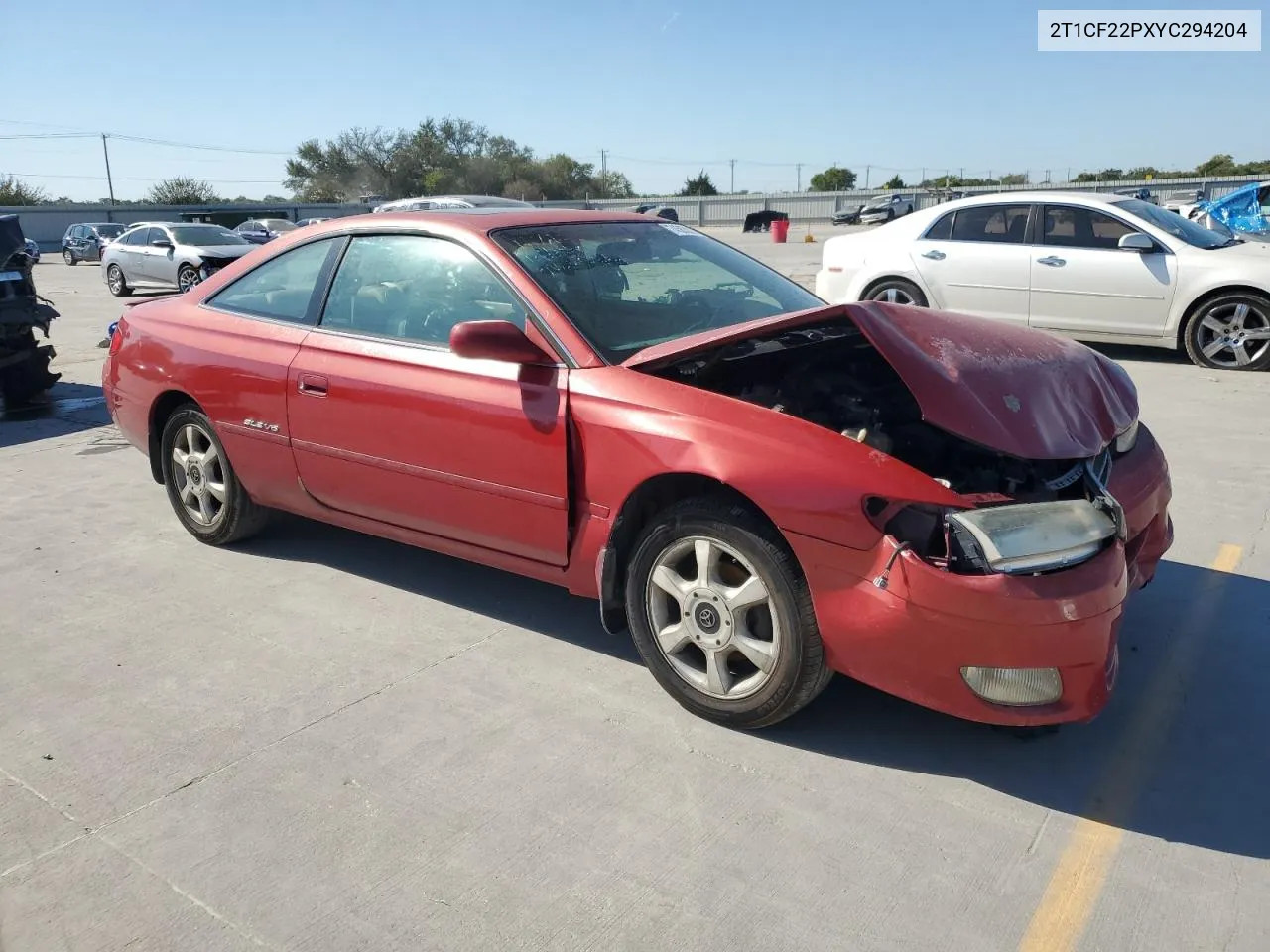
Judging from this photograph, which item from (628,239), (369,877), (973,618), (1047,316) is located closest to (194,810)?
(369,877)

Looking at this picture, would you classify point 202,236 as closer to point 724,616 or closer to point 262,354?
point 262,354

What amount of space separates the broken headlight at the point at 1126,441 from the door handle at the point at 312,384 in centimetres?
297

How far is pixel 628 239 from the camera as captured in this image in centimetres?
424

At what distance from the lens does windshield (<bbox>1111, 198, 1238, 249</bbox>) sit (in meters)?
9.05

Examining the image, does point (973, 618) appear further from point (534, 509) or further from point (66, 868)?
point (66, 868)

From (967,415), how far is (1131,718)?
1.20 m

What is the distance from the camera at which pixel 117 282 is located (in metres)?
20.6

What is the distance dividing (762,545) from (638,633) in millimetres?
612

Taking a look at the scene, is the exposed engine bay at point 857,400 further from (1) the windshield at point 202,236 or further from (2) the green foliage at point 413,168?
(2) the green foliage at point 413,168

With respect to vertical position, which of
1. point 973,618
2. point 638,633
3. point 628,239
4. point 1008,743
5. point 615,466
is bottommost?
point 1008,743

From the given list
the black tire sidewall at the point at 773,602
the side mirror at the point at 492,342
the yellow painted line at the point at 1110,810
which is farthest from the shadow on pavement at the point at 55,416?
the yellow painted line at the point at 1110,810

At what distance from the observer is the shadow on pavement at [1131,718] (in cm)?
279

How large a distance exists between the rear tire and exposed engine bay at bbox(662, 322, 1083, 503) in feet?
21.9

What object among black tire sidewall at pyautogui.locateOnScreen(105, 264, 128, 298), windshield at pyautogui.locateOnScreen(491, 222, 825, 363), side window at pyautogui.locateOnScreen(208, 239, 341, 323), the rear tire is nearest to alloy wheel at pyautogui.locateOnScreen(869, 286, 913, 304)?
the rear tire
